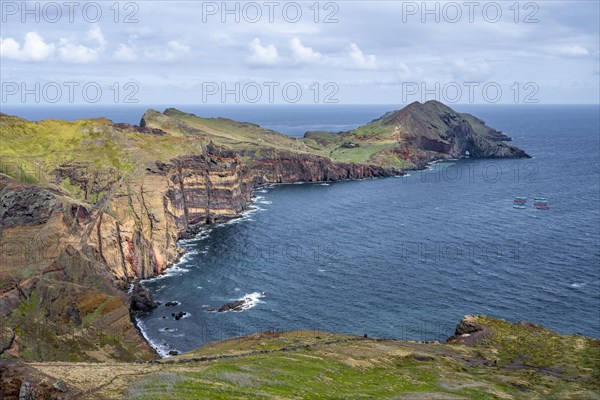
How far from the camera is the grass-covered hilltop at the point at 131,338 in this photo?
52.3 m

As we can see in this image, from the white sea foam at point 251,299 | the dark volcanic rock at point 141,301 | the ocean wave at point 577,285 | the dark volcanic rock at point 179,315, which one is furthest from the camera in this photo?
the ocean wave at point 577,285

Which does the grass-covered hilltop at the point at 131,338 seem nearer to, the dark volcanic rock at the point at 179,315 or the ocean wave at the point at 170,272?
the ocean wave at the point at 170,272

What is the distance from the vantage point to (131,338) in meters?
91.4

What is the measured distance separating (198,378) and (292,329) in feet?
162

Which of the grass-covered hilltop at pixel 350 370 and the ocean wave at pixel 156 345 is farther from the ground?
the grass-covered hilltop at pixel 350 370

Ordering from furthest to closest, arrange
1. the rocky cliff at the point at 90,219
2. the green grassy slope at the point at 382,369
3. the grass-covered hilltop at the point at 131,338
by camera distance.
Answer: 1. the rocky cliff at the point at 90,219
2. the grass-covered hilltop at the point at 131,338
3. the green grassy slope at the point at 382,369

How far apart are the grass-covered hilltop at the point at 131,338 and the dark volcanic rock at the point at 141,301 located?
232 mm

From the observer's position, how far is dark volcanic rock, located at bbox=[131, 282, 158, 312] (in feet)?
356

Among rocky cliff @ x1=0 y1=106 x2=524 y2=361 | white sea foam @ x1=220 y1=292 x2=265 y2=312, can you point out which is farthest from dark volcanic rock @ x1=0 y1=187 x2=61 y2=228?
white sea foam @ x1=220 y1=292 x2=265 y2=312

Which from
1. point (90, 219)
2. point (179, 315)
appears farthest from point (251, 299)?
point (90, 219)

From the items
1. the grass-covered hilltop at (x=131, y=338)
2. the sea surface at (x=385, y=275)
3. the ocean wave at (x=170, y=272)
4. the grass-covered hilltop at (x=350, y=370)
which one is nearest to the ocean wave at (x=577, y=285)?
the sea surface at (x=385, y=275)

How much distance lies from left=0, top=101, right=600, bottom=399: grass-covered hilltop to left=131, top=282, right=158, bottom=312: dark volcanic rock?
0.76 ft

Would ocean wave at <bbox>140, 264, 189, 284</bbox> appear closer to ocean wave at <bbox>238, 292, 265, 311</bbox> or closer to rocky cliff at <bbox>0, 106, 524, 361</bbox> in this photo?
rocky cliff at <bbox>0, 106, 524, 361</bbox>

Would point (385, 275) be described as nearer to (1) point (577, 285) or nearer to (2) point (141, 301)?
(1) point (577, 285)
